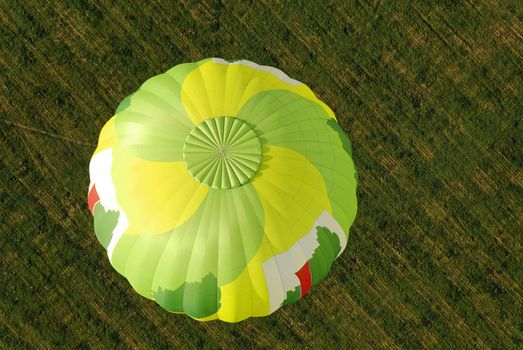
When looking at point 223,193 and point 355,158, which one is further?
point 355,158

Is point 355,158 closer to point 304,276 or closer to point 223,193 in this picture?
point 304,276

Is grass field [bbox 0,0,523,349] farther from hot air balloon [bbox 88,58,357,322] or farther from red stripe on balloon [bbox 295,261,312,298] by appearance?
hot air balloon [bbox 88,58,357,322]

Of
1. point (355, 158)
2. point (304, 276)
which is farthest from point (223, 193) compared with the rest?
point (355, 158)

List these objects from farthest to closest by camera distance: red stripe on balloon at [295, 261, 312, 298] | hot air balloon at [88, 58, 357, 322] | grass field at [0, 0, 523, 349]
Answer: grass field at [0, 0, 523, 349], red stripe on balloon at [295, 261, 312, 298], hot air balloon at [88, 58, 357, 322]

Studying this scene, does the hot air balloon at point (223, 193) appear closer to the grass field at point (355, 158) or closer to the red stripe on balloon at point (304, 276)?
the red stripe on balloon at point (304, 276)

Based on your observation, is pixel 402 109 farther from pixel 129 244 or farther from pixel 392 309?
pixel 129 244

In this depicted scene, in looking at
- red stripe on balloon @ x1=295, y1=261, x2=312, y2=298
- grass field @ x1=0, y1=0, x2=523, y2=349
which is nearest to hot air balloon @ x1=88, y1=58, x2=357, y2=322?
red stripe on balloon @ x1=295, y1=261, x2=312, y2=298
